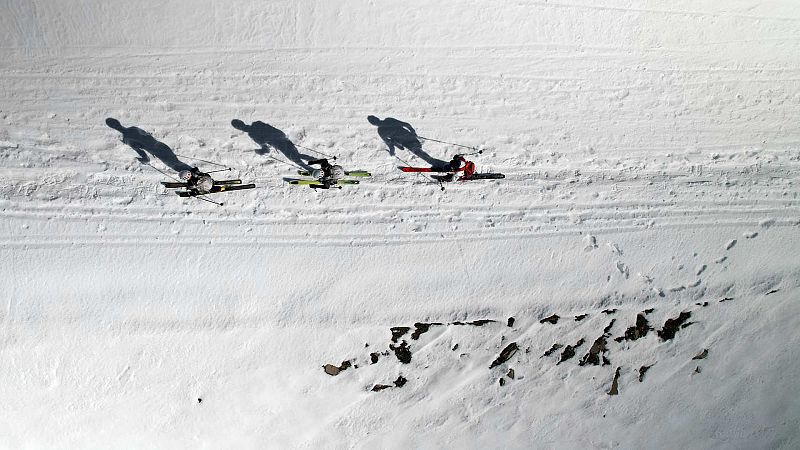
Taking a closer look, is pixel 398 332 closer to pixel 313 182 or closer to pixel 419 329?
pixel 419 329

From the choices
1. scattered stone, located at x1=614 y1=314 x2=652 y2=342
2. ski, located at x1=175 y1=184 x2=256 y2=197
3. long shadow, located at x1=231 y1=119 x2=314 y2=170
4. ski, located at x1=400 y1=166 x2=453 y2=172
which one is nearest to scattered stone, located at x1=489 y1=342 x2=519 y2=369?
scattered stone, located at x1=614 y1=314 x2=652 y2=342

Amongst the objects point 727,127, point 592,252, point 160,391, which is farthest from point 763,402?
point 160,391

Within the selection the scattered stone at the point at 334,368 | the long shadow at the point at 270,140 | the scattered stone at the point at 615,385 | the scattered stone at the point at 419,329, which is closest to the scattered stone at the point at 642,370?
the scattered stone at the point at 615,385

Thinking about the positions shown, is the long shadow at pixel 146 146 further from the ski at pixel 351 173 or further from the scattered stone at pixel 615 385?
the scattered stone at pixel 615 385

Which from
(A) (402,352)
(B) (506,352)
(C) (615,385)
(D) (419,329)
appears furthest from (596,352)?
(A) (402,352)

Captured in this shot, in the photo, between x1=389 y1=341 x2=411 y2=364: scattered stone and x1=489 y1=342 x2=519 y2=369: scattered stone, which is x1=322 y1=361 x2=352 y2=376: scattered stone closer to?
x1=389 y1=341 x2=411 y2=364: scattered stone

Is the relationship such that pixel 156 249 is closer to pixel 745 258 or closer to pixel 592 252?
pixel 592 252
